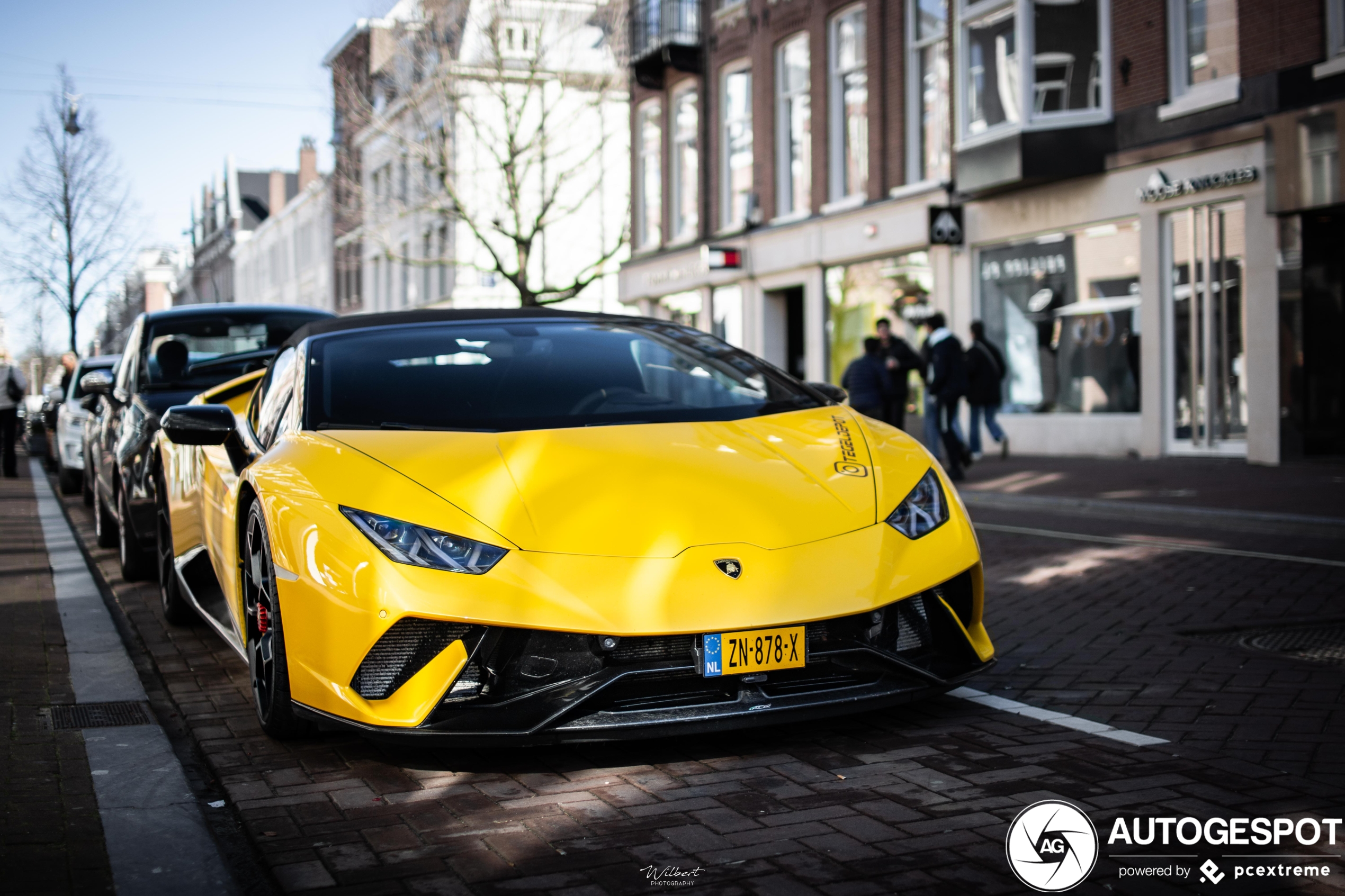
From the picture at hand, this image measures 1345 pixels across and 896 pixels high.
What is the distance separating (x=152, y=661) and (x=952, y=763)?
357 cm

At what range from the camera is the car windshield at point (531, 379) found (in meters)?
4.72

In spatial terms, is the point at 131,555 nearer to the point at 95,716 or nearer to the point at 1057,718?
the point at 95,716

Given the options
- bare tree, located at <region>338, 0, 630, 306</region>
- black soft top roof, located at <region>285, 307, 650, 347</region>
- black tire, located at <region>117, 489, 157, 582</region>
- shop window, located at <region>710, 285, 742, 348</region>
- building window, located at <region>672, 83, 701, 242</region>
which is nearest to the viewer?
black soft top roof, located at <region>285, 307, 650, 347</region>

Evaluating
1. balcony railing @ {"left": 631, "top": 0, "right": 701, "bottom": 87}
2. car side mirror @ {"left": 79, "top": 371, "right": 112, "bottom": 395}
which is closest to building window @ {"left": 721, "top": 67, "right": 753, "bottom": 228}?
balcony railing @ {"left": 631, "top": 0, "right": 701, "bottom": 87}

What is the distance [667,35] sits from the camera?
2856 centimetres

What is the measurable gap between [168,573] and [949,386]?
10661 millimetres

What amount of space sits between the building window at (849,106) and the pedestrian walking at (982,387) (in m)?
5.59

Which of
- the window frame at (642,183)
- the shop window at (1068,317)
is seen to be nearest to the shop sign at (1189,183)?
the shop window at (1068,317)

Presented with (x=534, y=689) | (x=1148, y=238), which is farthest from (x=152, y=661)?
(x=1148, y=238)

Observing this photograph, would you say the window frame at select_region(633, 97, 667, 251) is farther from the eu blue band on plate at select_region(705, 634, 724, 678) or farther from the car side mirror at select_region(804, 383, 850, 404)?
the eu blue band on plate at select_region(705, 634, 724, 678)

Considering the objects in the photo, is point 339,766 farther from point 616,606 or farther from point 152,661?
point 152,661

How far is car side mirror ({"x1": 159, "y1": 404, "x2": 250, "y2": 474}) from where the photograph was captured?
5.33 m

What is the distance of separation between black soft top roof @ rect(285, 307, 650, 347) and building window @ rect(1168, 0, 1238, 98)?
1325 centimetres

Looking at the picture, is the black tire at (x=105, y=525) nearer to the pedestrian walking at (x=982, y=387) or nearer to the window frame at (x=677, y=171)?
the pedestrian walking at (x=982, y=387)
